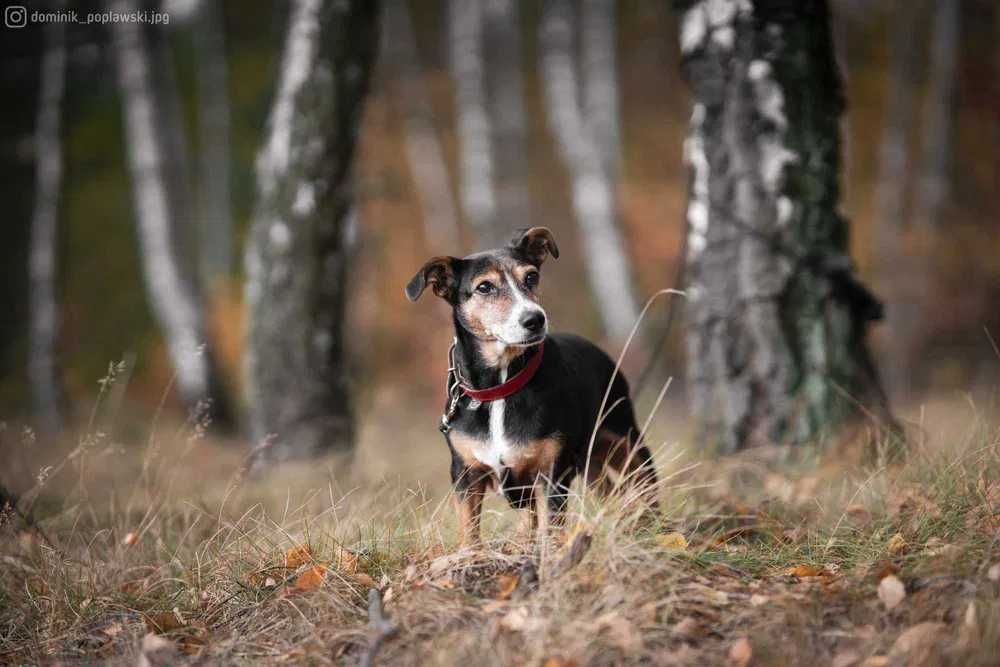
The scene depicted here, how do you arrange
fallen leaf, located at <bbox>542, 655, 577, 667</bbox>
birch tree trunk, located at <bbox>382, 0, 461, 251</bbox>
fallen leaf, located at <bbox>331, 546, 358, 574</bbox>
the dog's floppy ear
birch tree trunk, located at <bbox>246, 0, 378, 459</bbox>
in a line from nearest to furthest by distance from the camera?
fallen leaf, located at <bbox>542, 655, 577, 667</bbox>, fallen leaf, located at <bbox>331, 546, 358, 574</bbox>, the dog's floppy ear, birch tree trunk, located at <bbox>246, 0, 378, 459</bbox>, birch tree trunk, located at <bbox>382, 0, 461, 251</bbox>

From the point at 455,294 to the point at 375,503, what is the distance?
4.17 ft

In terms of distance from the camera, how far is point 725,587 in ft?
10.4

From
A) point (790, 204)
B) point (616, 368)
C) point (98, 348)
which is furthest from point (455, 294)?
point (98, 348)

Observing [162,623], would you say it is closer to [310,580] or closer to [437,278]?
[310,580]

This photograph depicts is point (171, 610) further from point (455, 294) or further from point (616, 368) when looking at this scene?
point (616, 368)

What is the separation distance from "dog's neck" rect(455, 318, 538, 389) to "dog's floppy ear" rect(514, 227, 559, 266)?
0.65 meters

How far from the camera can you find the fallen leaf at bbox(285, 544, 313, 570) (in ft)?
11.9

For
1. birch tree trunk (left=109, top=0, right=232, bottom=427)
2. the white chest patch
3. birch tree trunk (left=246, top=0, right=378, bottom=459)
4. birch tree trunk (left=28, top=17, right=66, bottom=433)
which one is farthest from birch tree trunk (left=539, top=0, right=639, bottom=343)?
the white chest patch

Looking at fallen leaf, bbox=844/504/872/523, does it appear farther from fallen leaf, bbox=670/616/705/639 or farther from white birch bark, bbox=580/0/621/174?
white birch bark, bbox=580/0/621/174

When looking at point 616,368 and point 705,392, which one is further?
point 705,392

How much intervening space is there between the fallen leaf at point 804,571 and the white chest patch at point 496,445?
1295 mm

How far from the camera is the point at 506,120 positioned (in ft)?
54.6

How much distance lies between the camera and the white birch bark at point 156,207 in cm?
1148

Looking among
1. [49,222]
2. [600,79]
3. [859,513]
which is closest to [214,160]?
[49,222]
